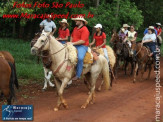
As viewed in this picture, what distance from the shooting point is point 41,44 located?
770cm

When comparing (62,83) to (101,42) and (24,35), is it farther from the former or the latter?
(24,35)

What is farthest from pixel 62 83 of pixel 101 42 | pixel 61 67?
pixel 101 42

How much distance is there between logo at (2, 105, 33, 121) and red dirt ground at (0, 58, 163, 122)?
21 cm

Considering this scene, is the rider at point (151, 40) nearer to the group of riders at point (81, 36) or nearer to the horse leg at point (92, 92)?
the group of riders at point (81, 36)

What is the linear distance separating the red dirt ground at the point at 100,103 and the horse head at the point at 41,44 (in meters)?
1.78

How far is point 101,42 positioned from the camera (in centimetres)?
1138

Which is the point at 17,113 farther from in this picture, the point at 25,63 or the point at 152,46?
the point at 152,46

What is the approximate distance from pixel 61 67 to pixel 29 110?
4.88 feet

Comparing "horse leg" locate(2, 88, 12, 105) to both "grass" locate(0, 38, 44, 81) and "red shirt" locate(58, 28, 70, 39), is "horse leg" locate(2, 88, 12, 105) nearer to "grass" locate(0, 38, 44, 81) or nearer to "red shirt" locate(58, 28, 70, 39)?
"red shirt" locate(58, 28, 70, 39)

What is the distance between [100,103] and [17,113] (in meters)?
Answer: 2.97

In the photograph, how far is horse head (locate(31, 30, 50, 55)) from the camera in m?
7.53

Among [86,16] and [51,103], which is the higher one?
[86,16]

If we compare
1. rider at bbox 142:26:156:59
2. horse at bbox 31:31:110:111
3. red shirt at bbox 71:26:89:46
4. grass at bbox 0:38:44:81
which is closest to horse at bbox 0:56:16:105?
horse at bbox 31:31:110:111

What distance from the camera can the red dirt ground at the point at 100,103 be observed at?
7.80 m
